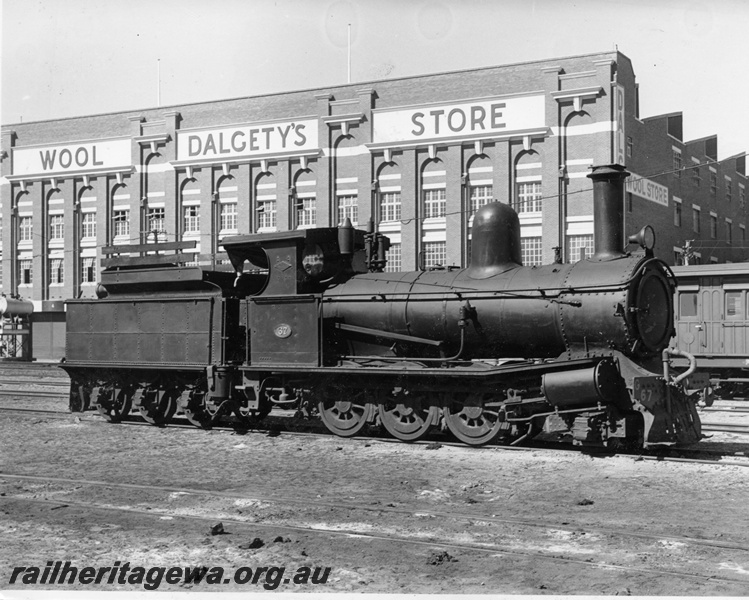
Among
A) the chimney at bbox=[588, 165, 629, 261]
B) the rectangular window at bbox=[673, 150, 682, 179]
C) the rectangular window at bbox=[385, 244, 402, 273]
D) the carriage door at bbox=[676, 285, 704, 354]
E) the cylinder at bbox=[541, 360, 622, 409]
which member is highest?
the rectangular window at bbox=[673, 150, 682, 179]

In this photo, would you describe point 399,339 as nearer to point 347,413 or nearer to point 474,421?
point 347,413

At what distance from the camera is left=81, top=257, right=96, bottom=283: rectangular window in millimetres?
43969

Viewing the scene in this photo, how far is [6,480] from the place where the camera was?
978 centimetres

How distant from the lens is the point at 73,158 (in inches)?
1773

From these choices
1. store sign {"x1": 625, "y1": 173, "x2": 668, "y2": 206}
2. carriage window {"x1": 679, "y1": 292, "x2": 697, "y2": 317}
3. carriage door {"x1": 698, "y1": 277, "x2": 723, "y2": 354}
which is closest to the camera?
carriage door {"x1": 698, "y1": 277, "x2": 723, "y2": 354}

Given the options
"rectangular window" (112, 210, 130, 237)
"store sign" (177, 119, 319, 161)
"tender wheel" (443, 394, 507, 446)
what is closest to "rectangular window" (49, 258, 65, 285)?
"rectangular window" (112, 210, 130, 237)

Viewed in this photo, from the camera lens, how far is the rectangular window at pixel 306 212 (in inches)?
1560

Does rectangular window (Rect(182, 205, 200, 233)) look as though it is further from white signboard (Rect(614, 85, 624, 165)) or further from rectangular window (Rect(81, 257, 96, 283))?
white signboard (Rect(614, 85, 624, 165))

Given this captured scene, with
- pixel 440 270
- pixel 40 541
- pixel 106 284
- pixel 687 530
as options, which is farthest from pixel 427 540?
pixel 106 284

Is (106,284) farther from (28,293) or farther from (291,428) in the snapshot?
(28,293)

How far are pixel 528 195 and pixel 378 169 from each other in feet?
23.4

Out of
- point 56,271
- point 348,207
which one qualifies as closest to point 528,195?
point 348,207

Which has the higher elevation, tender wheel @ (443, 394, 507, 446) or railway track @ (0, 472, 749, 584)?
tender wheel @ (443, 394, 507, 446)

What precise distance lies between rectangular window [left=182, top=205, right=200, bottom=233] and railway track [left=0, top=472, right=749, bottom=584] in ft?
109
